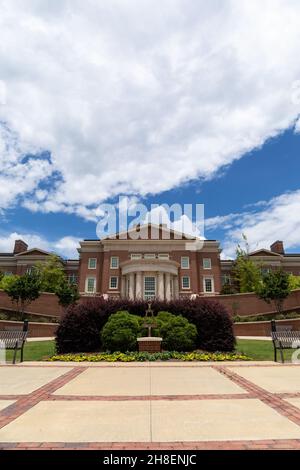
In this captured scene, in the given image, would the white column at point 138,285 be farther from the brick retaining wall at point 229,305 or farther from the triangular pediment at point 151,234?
the brick retaining wall at point 229,305

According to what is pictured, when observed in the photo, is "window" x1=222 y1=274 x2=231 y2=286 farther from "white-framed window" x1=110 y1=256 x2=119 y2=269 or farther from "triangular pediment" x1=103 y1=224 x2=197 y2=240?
"white-framed window" x1=110 y1=256 x2=119 y2=269

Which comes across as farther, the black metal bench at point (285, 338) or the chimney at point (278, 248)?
the chimney at point (278, 248)

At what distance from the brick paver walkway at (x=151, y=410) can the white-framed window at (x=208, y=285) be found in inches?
1715

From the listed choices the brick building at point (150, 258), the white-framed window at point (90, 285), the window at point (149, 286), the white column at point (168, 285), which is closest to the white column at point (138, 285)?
the window at point (149, 286)

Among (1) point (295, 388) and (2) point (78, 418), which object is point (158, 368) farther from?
(2) point (78, 418)

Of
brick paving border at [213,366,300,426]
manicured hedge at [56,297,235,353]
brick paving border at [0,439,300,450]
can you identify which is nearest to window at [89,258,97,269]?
manicured hedge at [56,297,235,353]

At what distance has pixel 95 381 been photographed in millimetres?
8414

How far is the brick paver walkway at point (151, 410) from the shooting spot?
13.3 feet

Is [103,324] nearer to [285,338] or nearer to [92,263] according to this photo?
[285,338]

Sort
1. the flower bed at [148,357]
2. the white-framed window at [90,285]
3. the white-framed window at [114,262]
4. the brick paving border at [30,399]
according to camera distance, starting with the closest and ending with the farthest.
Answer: the brick paving border at [30,399], the flower bed at [148,357], the white-framed window at [114,262], the white-framed window at [90,285]

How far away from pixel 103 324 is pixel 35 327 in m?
14.4

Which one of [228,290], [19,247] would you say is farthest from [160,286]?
[19,247]
